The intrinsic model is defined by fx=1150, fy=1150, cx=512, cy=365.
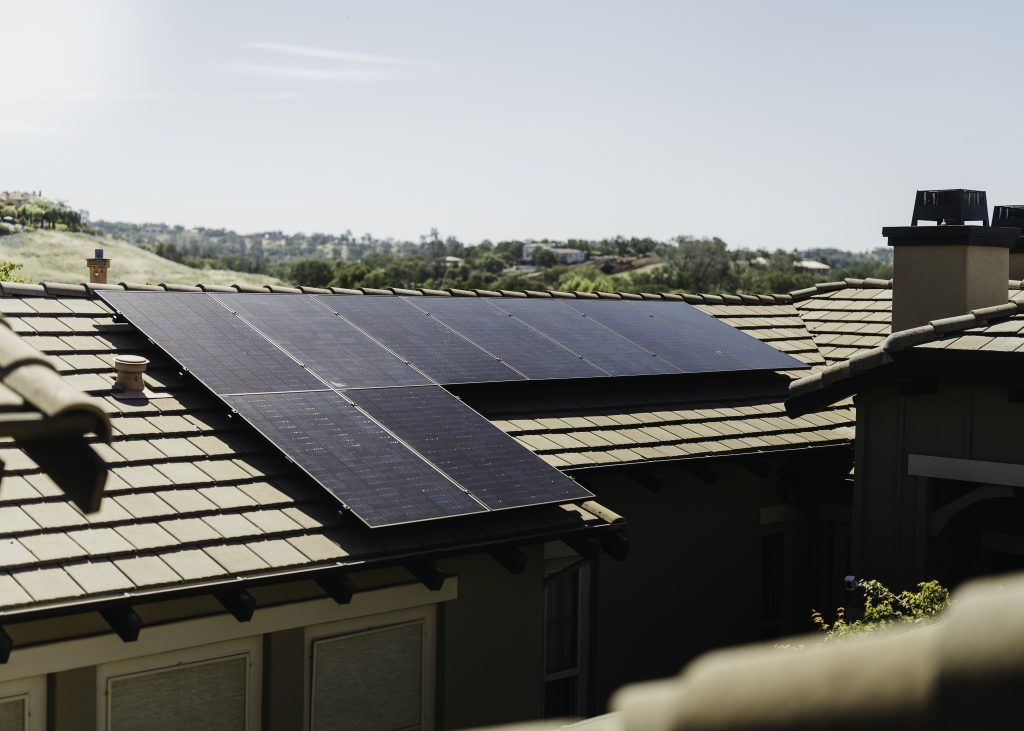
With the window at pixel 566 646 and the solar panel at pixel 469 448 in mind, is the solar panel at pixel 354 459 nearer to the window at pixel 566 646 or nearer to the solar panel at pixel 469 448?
the solar panel at pixel 469 448

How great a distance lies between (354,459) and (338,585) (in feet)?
4.32

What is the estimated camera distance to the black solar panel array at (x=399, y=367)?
373 inches

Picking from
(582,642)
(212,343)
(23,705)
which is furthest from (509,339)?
(23,705)

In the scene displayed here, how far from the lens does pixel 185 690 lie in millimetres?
8445

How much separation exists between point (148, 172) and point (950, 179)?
7101 inches

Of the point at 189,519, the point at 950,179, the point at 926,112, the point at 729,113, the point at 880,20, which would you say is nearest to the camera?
the point at 189,519

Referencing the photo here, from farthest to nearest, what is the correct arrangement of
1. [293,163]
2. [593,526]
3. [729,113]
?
[293,163], [729,113], [593,526]

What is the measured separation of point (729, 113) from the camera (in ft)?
178

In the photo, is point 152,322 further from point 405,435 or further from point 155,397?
point 405,435

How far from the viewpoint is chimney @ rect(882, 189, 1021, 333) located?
13688mm

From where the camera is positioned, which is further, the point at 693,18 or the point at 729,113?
the point at 729,113

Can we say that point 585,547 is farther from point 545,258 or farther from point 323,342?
point 545,258

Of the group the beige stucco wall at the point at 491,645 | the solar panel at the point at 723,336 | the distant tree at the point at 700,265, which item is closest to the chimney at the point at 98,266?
the solar panel at the point at 723,336

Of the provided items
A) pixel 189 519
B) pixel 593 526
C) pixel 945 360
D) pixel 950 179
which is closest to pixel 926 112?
pixel 950 179
